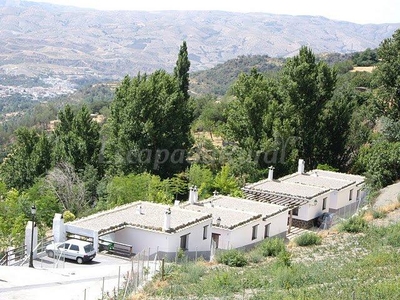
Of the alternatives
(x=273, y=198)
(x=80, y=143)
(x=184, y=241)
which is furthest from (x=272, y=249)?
(x=80, y=143)

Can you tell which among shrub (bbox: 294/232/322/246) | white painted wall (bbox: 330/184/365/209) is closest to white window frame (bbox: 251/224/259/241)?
shrub (bbox: 294/232/322/246)

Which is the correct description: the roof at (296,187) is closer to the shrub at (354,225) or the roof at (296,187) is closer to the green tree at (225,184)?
the green tree at (225,184)

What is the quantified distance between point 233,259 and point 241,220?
27.6 ft

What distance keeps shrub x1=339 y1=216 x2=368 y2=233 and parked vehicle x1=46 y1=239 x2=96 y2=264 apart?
10.9 m

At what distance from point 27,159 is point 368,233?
33.2 metres

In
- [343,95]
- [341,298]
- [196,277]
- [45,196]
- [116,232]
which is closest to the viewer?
[341,298]

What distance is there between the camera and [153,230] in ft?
Result: 92.3

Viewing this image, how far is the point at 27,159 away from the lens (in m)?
51.5

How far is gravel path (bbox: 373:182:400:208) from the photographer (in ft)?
109

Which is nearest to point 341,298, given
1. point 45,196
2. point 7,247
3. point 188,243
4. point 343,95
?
point 188,243

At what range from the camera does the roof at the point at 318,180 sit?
139ft

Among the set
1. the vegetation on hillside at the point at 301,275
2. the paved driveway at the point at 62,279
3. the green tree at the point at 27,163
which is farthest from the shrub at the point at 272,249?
the green tree at the point at 27,163

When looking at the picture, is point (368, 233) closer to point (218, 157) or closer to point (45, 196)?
point (45, 196)

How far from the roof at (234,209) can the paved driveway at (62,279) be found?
273 inches
